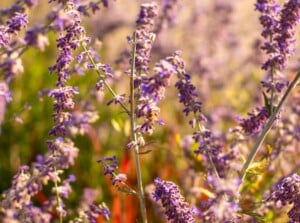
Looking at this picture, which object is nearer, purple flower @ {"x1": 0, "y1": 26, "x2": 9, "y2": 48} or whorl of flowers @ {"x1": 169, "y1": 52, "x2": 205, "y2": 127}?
whorl of flowers @ {"x1": 169, "y1": 52, "x2": 205, "y2": 127}

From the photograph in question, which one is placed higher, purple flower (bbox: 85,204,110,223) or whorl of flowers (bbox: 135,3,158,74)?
whorl of flowers (bbox: 135,3,158,74)

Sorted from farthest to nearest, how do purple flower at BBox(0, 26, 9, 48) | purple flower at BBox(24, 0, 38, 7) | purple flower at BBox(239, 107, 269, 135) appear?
purple flower at BBox(239, 107, 269, 135) < purple flower at BBox(0, 26, 9, 48) < purple flower at BBox(24, 0, 38, 7)

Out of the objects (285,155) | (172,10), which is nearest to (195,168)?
(285,155)

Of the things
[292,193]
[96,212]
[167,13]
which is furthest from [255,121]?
[167,13]

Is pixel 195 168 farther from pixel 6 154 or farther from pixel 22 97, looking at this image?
pixel 22 97

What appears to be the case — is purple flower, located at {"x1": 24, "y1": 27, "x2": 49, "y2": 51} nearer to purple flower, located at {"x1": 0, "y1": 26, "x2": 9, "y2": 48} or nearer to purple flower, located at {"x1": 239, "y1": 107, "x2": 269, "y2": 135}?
purple flower, located at {"x1": 0, "y1": 26, "x2": 9, "y2": 48}

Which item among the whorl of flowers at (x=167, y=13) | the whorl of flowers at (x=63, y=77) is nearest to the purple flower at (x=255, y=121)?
the whorl of flowers at (x=63, y=77)

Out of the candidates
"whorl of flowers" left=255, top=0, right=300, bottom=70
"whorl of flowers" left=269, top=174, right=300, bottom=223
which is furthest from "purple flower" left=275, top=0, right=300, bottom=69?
"whorl of flowers" left=269, top=174, right=300, bottom=223

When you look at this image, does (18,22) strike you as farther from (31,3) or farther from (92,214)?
(92,214)
